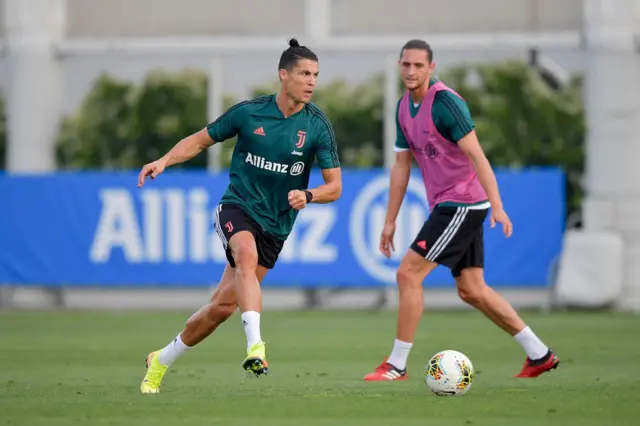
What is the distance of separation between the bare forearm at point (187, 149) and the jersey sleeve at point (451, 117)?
1.86m

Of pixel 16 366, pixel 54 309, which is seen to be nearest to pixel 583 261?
pixel 54 309

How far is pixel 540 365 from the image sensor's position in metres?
10.8

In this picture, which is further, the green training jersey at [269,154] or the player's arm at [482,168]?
the player's arm at [482,168]

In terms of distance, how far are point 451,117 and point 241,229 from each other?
198cm

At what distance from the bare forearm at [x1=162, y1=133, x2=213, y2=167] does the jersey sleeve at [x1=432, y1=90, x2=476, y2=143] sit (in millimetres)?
1861

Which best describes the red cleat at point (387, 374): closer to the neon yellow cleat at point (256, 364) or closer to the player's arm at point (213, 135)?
the neon yellow cleat at point (256, 364)

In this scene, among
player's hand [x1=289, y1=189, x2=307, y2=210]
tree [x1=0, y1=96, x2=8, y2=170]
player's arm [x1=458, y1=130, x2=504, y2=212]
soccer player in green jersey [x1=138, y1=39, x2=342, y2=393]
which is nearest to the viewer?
player's hand [x1=289, y1=189, x2=307, y2=210]

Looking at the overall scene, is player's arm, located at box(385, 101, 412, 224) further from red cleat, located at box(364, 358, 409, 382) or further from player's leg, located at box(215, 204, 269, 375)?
player's leg, located at box(215, 204, 269, 375)

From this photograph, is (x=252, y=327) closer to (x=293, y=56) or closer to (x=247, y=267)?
(x=247, y=267)

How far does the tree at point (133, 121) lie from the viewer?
23.5 m

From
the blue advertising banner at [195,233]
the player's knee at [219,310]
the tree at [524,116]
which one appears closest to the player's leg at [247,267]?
the player's knee at [219,310]

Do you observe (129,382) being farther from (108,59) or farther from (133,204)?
(108,59)

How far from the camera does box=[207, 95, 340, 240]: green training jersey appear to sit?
32.2 ft

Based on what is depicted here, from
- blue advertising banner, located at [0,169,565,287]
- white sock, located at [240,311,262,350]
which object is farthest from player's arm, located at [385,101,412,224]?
blue advertising banner, located at [0,169,565,287]
